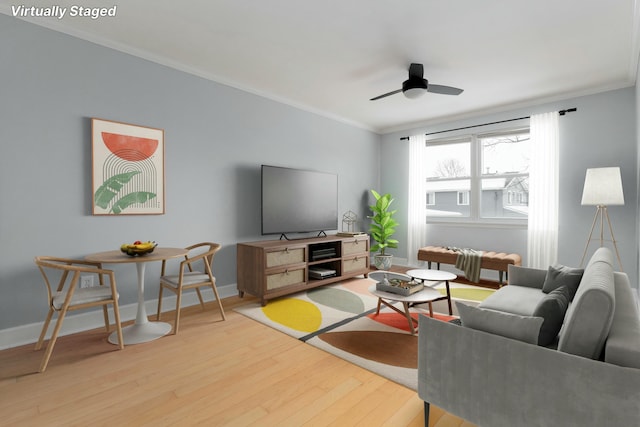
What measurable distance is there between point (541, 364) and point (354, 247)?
335cm

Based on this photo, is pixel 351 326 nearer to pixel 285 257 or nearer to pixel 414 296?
pixel 414 296

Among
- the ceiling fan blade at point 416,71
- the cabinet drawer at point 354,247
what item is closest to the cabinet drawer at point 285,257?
the cabinet drawer at point 354,247

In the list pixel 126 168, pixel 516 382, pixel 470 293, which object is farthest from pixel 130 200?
pixel 470 293

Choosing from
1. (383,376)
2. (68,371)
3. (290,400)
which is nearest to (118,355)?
(68,371)

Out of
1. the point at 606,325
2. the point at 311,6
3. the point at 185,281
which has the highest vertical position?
the point at 311,6

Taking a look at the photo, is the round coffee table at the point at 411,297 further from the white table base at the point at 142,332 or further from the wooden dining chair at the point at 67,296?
the wooden dining chair at the point at 67,296

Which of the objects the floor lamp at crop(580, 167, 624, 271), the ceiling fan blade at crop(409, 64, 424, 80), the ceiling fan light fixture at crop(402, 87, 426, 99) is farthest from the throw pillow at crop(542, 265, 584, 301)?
the ceiling fan blade at crop(409, 64, 424, 80)

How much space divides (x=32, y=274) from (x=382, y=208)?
14.5ft

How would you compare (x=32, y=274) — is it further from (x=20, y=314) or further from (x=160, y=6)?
(x=160, y=6)

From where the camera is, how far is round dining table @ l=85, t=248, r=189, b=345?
2.43 metres

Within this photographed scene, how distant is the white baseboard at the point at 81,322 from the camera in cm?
242

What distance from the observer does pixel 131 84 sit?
2.99 metres

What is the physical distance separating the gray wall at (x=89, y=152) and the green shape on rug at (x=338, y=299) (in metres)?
1.02

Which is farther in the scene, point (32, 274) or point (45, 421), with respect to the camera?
point (32, 274)
